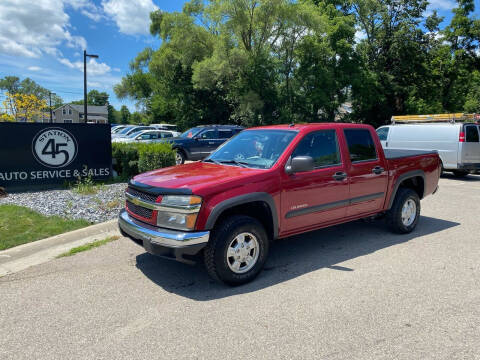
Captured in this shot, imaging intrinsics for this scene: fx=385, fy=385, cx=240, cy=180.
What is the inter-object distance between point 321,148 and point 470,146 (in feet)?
32.1

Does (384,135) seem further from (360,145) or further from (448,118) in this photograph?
(360,145)

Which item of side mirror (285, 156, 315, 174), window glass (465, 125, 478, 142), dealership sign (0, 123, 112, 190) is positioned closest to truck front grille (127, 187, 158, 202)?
side mirror (285, 156, 315, 174)

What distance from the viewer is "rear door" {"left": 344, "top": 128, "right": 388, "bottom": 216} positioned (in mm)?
5195

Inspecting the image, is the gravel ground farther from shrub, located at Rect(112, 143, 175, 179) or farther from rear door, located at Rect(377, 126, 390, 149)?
rear door, located at Rect(377, 126, 390, 149)

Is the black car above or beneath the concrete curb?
above

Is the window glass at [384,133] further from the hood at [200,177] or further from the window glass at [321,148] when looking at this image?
the hood at [200,177]

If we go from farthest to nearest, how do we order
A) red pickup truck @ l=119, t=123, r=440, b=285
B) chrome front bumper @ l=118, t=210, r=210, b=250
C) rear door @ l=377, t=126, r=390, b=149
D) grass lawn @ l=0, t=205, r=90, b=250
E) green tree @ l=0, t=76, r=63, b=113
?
1. green tree @ l=0, t=76, r=63, b=113
2. rear door @ l=377, t=126, r=390, b=149
3. grass lawn @ l=0, t=205, r=90, b=250
4. red pickup truck @ l=119, t=123, r=440, b=285
5. chrome front bumper @ l=118, t=210, r=210, b=250

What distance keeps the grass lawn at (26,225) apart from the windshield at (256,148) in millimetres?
2777

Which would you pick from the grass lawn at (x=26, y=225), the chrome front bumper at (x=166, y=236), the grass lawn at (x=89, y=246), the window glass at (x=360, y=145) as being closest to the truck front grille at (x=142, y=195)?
the chrome front bumper at (x=166, y=236)

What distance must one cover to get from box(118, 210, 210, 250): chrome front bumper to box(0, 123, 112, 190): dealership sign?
567cm

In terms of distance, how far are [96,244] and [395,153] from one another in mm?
4873

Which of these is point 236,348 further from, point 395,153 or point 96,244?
point 395,153

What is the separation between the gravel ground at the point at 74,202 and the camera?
22.8 ft

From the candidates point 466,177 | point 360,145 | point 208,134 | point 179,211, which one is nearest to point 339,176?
point 360,145
